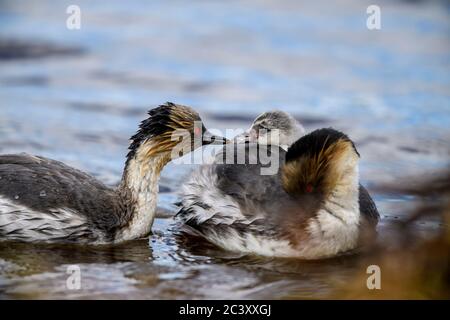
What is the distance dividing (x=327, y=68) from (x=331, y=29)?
1975 mm

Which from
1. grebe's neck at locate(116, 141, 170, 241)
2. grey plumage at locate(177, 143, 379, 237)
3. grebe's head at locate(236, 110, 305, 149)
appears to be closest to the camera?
grey plumage at locate(177, 143, 379, 237)

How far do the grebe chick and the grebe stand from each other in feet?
2.13

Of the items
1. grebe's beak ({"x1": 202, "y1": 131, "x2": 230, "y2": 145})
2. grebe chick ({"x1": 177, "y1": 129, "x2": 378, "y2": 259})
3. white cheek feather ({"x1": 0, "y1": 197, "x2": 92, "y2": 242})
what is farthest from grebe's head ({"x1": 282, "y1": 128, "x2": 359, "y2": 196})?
white cheek feather ({"x1": 0, "y1": 197, "x2": 92, "y2": 242})

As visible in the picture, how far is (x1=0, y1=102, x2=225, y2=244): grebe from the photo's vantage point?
8.18m

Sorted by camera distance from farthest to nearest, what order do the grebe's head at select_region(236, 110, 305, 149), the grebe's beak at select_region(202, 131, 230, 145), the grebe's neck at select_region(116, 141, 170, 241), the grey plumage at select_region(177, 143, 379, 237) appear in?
the grebe's head at select_region(236, 110, 305, 149), the grebe's beak at select_region(202, 131, 230, 145), the grebe's neck at select_region(116, 141, 170, 241), the grey plumage at select_region(177, 143, 379, 237)

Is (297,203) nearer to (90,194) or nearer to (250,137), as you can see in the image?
(250,137)

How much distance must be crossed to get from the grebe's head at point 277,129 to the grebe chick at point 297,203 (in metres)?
0.79

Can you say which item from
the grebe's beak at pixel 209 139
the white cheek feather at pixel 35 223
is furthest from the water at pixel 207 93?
the grebe's beak at pixel 209 139

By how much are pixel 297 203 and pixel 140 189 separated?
1580 millimetres

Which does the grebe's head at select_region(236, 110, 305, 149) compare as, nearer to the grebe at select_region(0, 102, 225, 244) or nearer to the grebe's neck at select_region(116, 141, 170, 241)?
the grebe at select_region(0, 102, 225, 244)

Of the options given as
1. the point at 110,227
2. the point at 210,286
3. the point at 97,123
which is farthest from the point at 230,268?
the point at 97,123

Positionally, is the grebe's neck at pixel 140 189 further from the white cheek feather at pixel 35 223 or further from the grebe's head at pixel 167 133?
the white cheek feather at pixel 35 223

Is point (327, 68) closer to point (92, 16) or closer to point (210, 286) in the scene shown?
point (92, 16)

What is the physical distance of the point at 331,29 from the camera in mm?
Answer: 17391
